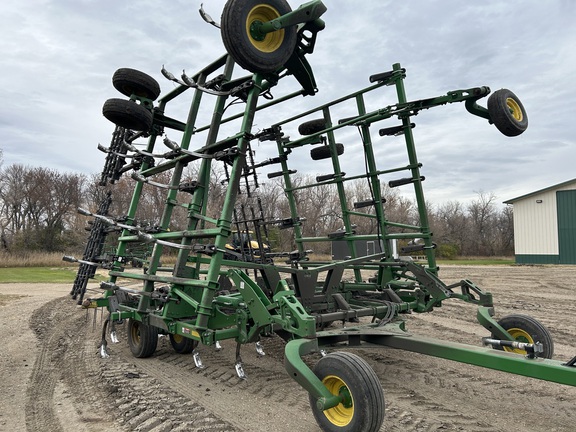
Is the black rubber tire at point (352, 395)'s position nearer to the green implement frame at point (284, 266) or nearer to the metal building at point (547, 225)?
the green implement frame at point (284, 266)

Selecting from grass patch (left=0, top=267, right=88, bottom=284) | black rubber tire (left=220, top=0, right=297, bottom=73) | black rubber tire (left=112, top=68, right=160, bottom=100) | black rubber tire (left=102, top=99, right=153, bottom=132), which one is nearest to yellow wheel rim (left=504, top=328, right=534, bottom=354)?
black rubber tire (left=220, top=0, right=297, bottom=73)

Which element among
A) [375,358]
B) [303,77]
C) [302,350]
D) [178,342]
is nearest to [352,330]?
[302,350]

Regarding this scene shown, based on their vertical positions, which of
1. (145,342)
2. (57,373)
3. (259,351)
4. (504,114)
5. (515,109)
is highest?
(515,109)

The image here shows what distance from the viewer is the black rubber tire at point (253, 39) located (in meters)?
4.22

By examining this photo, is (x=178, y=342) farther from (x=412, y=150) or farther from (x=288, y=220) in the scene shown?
(x=412, y=150)

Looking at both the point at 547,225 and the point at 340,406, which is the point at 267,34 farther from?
the point at 547,225

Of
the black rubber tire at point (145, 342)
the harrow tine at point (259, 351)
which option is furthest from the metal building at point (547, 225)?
the black rubber tire at point (145, 342)

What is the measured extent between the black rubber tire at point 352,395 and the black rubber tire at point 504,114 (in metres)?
3.99

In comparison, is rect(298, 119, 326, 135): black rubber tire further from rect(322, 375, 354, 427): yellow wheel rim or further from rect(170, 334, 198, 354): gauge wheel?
rect(322, 375, 354, 427): yellow wheel rim

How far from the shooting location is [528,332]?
4.54 meters

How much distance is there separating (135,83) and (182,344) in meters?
3.55

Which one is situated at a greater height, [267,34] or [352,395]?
[267,34]

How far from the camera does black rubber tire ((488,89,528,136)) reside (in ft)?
18.3

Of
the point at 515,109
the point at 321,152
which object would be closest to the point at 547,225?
the point at 515,109
